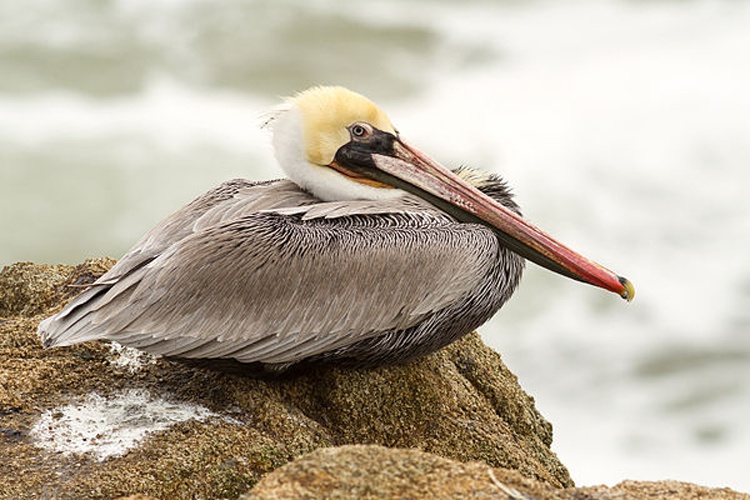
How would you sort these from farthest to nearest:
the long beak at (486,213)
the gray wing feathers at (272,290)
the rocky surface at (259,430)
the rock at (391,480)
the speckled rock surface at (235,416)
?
1. the long beak at (486,213)
2. the gray wing feathers at (272,290)
3. the speckled rock surface at (235,416)
4. the rocky surface at (259,430)
5. the rock at (391,480)

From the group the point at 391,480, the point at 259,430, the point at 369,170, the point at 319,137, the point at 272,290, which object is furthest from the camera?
the point at 369,170

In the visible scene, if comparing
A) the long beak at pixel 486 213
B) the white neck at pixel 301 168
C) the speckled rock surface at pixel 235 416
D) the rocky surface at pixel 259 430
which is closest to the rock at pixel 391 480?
the rocky surface at pixel 259 430

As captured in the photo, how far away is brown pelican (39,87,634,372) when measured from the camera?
374 cm

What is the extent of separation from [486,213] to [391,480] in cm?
179

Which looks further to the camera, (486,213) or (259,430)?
(486,213)

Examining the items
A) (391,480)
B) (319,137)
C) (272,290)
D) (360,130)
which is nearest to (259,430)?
(272,290)

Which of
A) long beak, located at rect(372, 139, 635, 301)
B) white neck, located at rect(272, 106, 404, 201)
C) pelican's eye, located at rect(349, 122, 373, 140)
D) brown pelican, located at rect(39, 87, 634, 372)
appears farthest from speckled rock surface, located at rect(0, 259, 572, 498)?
pelican's eye, located at rect(349, 122, 373, 140)

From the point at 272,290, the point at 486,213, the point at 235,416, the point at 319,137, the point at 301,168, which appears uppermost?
the point at 486,213

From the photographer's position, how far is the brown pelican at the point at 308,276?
374 centimetres

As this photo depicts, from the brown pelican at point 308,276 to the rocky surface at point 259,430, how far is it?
0.16m

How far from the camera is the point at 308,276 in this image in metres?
3.80

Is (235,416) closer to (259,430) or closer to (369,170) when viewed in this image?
(259,430)

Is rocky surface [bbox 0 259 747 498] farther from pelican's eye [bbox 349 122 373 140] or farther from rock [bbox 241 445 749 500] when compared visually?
pelican's eye [bbox 349 122 373 140]

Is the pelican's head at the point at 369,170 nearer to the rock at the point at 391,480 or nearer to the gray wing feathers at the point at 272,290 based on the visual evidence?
the gray wing feathers at the point at 272,290
